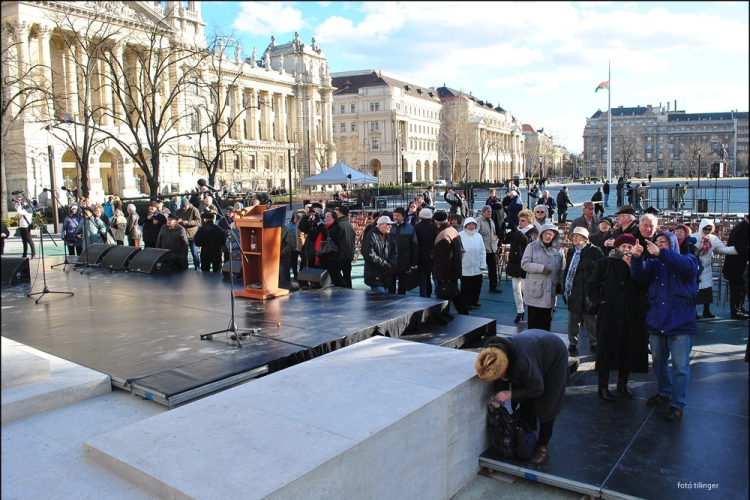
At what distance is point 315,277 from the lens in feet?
32.4

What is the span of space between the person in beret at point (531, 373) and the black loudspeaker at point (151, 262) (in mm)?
8930

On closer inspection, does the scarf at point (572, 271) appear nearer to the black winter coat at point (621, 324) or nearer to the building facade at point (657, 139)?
the black winter coat at point (621, 324)

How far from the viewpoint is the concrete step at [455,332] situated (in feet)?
24.2

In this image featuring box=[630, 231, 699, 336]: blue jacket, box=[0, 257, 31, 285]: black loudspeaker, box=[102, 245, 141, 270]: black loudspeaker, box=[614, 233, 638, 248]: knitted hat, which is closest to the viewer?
box=[630, 231, 699, 336]: blue jacket

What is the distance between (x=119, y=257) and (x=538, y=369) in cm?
1083

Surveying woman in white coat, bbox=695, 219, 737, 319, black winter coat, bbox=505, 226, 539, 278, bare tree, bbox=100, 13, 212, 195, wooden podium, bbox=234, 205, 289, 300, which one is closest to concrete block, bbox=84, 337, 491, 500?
wooden podium, bbox=234, 205, 289, 300

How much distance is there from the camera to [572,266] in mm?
7523

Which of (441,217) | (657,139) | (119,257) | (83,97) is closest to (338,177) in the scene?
(119,257)

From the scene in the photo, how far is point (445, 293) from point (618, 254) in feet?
11.6

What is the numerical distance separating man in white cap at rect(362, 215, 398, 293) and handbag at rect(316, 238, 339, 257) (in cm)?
71

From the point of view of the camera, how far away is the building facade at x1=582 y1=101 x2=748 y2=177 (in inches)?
4500

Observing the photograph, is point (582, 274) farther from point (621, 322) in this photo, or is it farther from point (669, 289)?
point (669, 289)

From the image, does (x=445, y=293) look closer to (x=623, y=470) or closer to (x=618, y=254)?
(x=618, y=254)

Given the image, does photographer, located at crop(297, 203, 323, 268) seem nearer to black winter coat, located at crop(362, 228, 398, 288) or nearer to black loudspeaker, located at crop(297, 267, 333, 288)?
black loudspeaker, located at crop(297, 267, 333, 288)
